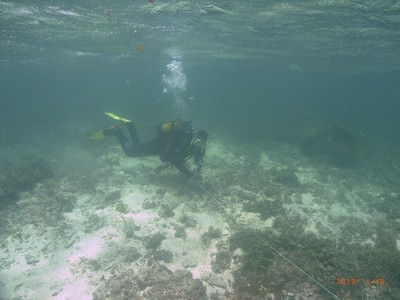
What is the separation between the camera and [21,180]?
1321cm

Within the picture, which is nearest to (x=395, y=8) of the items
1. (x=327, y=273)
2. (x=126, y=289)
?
(x=327, y=273)

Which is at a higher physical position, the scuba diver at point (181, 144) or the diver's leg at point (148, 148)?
the scuba diver at point (181, 144)

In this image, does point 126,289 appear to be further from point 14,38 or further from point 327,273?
point 14,38

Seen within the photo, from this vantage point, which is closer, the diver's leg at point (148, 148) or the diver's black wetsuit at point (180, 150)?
the diver's black wetsuit at point (180, 150)

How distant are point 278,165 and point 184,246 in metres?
10.5
